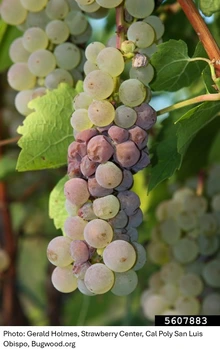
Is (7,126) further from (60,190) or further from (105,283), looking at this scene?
(105,283)

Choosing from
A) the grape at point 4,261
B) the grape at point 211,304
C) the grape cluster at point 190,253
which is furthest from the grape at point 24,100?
the grape at point 4,261

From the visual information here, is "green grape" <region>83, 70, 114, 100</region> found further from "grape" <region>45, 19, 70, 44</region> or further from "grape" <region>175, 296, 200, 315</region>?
"grape" <region>175, 296, 200, 315</region>

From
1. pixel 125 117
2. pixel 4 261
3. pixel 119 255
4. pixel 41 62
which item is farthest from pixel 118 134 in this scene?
pixel 4 261

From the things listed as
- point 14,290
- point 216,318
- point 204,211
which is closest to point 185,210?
point 204,211

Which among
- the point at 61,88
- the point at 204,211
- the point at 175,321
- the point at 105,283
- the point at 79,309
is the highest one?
the point at 61,88

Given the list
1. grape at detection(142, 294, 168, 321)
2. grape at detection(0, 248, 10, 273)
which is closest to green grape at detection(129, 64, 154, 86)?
grape at detection(142, 294, 168, 321)

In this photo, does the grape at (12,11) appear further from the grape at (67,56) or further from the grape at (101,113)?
the grape at (101,113)
